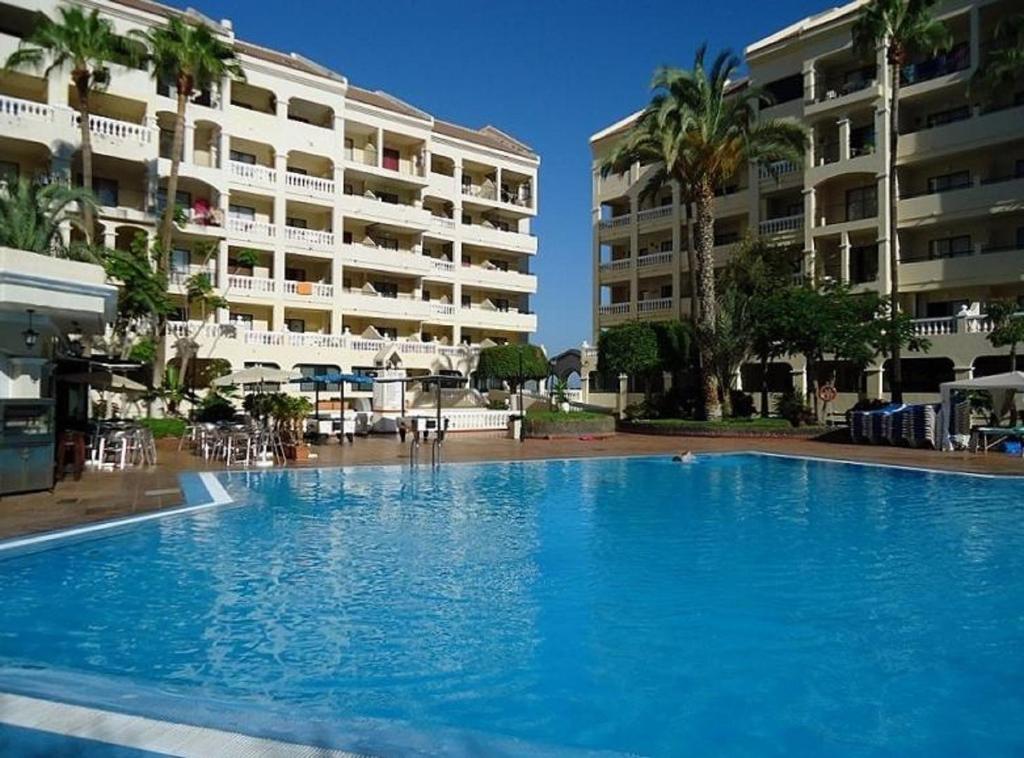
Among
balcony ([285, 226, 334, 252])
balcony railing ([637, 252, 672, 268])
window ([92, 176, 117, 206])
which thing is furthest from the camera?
balcony railing ([637, 252, 672, 268])

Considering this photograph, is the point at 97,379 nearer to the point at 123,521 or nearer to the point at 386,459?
the point at 123,521

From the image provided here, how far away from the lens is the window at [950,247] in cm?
3738

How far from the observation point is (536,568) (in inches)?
435

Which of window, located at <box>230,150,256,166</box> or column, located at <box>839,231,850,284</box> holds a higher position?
window, located at <box>230,150,256,166</box>

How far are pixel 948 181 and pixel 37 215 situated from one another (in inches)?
1543

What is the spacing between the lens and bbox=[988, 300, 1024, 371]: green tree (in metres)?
28.3

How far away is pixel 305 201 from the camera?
41.1 metres

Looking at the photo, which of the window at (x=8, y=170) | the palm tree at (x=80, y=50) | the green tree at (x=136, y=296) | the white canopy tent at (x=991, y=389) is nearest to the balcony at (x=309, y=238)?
the green tree at (x=136, y=296)

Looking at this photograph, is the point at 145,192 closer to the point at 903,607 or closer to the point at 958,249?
the point at 903,607

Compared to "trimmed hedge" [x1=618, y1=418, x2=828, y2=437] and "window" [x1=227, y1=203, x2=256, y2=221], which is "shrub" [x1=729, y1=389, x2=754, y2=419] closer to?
"trimmed hedge" [x1=618, y1=418, x2=828, y2=437]

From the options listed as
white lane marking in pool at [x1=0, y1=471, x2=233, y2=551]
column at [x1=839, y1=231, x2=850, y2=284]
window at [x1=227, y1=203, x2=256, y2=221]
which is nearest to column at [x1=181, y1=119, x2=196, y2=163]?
window at [x1=227, y1=203, x2=256, y2=221]

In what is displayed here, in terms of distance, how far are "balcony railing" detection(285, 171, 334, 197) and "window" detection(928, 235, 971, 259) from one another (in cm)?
3073

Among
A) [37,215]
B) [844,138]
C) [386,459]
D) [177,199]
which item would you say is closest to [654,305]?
[844,138]

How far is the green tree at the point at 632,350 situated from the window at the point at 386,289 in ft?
45.2
